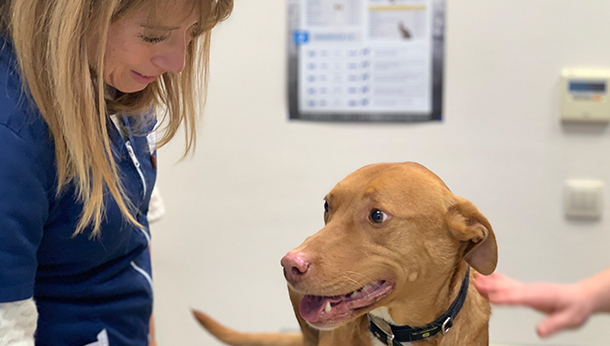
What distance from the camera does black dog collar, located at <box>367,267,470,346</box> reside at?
0.77 metres

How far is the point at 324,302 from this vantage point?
0.69 meters

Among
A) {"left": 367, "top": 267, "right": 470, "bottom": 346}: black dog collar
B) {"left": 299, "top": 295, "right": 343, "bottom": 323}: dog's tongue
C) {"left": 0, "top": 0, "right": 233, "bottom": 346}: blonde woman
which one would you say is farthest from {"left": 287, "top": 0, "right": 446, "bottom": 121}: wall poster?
{"left": 299, "top": 295, "right": 343, "bottom": 323}: dog's tongue

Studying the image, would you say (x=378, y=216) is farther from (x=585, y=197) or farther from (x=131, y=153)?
(x=585, y=197)

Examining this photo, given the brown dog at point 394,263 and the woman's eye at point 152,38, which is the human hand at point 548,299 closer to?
the brown dog at point 394,263

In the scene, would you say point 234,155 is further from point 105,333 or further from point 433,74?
point 105,333

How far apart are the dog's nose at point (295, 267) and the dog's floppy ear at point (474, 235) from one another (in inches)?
7.8

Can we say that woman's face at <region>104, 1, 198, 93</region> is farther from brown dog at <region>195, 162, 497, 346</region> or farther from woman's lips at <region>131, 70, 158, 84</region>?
brown dog at <region>195, 162, 497, 346</region>

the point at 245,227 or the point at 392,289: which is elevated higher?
the point at 392,289

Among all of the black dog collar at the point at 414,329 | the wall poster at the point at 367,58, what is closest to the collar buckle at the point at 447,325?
the black dog collar at the point at 414,329

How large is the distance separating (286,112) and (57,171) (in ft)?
3.11

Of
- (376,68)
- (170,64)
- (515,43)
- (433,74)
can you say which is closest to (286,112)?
(376,68)

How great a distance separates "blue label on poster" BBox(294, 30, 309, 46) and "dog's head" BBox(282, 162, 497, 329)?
958mm

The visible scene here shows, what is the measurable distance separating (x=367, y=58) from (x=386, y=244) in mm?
1014

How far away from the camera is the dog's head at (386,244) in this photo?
681 mm
